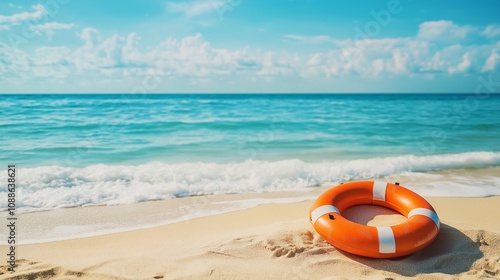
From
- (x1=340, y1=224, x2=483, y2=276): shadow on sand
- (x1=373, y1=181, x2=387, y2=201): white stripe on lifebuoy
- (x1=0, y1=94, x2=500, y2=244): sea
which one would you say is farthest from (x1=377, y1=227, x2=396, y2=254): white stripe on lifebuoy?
(x1=0, y1=94, x2=500, y2=244): sea

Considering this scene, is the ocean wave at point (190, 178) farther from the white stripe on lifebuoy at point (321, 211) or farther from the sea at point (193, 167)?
the white stripe on lifebuoy at point (321, 211)

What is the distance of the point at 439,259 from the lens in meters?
3.15

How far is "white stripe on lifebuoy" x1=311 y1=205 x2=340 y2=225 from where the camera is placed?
351cm

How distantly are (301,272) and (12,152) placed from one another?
28.2ft

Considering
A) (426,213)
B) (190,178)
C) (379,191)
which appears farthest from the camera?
(190,178)

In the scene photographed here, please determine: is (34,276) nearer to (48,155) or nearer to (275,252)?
(275,252)

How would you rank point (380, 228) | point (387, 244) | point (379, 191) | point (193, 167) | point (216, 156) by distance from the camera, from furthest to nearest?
1. point (216, 156)
2. point (193, 167)
3. point (379, 191)
4. point (380, 228)
5. point (387, 244)

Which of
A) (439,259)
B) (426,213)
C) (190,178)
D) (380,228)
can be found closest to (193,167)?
(190,178)

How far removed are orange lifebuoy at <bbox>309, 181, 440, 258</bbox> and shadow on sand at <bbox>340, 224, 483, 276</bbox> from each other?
0.27ft

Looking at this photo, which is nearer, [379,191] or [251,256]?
[251,256]

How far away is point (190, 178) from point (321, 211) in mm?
3610

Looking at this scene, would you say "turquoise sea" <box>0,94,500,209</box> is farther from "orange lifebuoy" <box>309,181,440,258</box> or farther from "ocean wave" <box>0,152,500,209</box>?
"orange lifebuoy" <box>309,181,440,258</box>

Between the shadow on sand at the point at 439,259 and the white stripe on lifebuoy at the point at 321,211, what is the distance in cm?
44

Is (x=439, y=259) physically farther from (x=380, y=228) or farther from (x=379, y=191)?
(x=379, y=191)
